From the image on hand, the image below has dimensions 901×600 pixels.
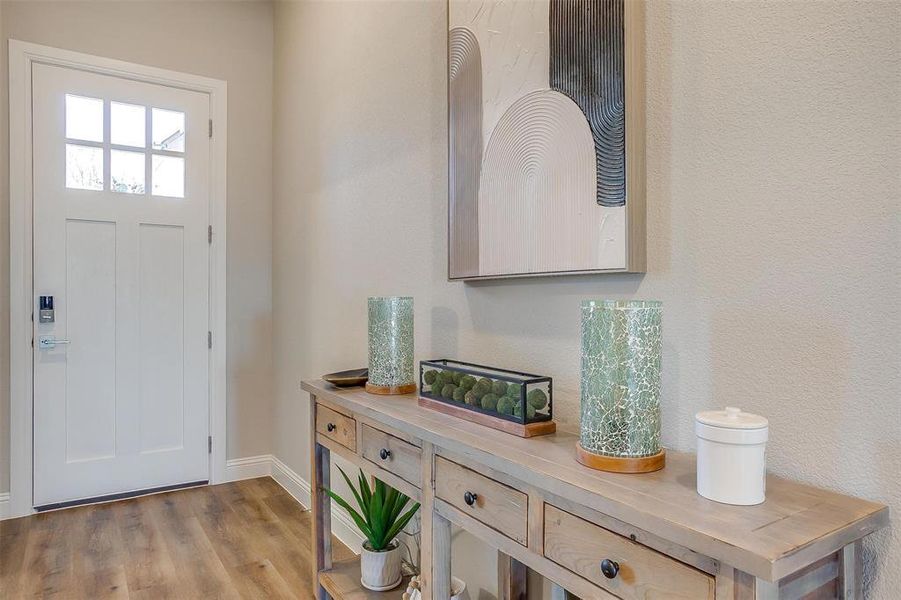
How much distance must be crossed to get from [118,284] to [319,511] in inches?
77.8

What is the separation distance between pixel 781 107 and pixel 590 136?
0.40 metres

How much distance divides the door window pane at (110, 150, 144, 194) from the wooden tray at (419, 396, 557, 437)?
8.44ft

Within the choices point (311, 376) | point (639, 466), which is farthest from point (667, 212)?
point (311, 376)

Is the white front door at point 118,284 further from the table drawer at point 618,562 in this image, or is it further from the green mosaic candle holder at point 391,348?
the table drawer at point 618,562

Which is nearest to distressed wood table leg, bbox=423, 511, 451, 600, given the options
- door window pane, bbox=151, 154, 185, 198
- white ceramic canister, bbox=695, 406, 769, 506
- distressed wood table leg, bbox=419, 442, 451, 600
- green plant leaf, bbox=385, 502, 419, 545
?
distressed wood table leg, bbox=419, 442, 451, 600

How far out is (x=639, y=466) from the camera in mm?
1013

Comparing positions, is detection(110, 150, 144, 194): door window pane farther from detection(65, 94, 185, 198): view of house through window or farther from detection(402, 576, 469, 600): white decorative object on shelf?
detection(402, 576, 469, 600): white decorative object on shelf

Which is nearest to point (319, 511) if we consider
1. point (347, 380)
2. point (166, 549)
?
point (347, 380)

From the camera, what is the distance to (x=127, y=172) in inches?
126

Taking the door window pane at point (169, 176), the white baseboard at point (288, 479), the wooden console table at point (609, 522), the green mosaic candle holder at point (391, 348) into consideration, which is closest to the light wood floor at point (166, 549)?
the white baseboard at point (288, 479)

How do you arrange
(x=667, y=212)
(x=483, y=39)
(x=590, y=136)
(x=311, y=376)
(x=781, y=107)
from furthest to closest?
(x=311, y=376)
(x=483, y=39)
(x=590, y=136)
(x=667, y=212)
(x=781, y=107)

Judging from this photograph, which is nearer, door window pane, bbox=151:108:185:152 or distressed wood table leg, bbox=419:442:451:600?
distressed wood table leg, bbox=419:442:451:600

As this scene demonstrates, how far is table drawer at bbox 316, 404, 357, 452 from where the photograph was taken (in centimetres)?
178

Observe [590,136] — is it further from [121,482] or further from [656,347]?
[121,482]
